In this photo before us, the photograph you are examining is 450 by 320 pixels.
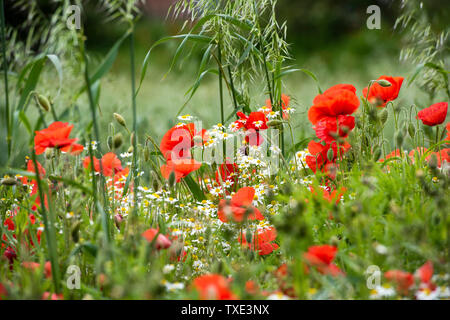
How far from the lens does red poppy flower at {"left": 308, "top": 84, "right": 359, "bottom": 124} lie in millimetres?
1121

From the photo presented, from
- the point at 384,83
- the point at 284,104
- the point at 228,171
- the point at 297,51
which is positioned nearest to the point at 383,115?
the point at 384,83

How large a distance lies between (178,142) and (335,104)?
1.30ft

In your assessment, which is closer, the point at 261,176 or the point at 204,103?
the point at 261,176

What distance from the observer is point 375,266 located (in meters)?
0.76

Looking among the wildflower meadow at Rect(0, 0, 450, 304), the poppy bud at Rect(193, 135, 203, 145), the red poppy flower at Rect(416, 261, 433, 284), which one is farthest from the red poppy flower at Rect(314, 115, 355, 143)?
the red poppy flower at Rect(416, 261, 433, 284)

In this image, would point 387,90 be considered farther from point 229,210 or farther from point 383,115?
point 229,210

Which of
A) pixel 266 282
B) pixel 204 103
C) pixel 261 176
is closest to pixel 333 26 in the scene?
pixel 204 103

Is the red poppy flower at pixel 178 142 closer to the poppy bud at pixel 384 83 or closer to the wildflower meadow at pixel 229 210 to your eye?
the wildflower meadow at pixel 229 210

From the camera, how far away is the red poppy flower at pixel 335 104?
112cm

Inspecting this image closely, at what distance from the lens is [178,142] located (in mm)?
1294

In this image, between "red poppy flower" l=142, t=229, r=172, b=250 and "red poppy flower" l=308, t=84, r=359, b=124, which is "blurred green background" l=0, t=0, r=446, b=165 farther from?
"red poppy flower" l=142, t=229, r=172, b=250

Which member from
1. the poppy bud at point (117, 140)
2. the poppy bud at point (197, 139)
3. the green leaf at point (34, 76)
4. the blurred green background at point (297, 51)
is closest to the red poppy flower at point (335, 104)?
the poppy bud at point (197, 139)
